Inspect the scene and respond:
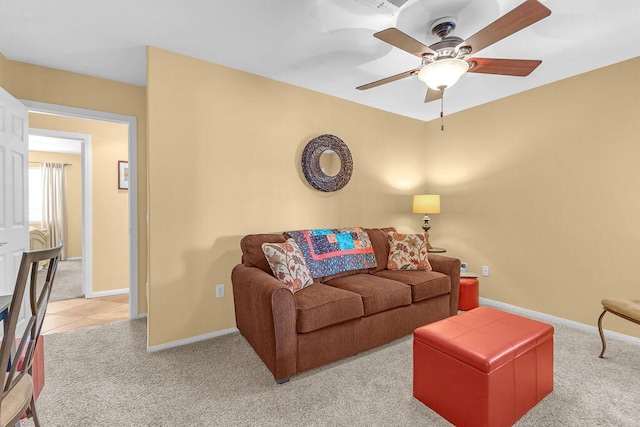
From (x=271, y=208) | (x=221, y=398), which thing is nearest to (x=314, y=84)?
(x=271, y=208)

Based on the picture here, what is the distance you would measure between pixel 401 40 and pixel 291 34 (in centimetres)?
91

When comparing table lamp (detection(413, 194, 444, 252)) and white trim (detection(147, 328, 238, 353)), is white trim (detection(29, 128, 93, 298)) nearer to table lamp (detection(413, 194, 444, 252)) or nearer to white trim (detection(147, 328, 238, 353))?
white trim (detection(147, 328, 238, 353))

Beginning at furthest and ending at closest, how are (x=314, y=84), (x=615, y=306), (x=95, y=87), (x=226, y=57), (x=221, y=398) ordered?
(x=314, y=84) → (x=95, y=87) → (x=226, y=57) → (x=615, y=306) → (x=221, y=398)

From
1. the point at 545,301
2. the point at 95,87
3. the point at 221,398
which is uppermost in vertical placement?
the point at 95,87

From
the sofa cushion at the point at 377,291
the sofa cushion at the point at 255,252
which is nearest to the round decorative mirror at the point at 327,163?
the sofa cushion at the point at 255,252

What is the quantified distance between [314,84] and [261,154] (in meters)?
0.96

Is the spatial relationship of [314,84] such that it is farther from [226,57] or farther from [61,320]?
[61,320]

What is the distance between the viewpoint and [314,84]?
3.11 m

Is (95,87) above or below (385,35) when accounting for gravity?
above

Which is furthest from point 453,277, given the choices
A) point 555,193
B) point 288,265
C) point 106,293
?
point 106,293

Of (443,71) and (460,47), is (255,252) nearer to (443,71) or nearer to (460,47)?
(443,71)

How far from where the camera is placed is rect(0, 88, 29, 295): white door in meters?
2.26

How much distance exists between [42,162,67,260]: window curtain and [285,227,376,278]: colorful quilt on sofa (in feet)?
21.9

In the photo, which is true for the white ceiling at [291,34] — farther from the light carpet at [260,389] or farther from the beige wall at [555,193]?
the light carpet at [260,389]
